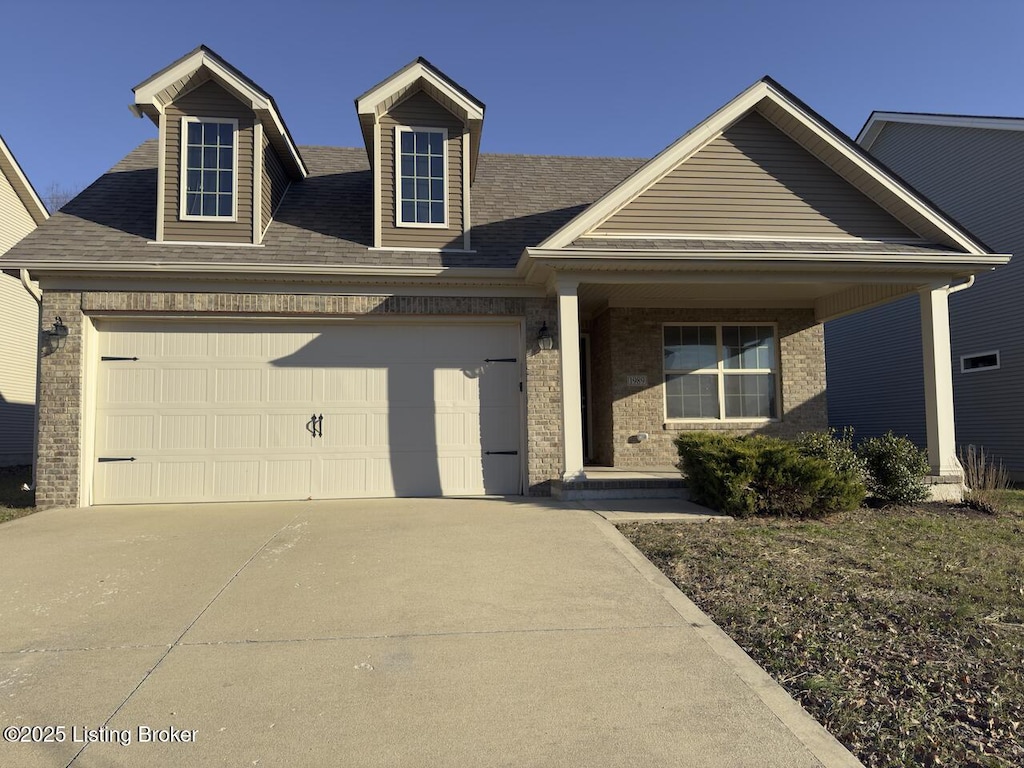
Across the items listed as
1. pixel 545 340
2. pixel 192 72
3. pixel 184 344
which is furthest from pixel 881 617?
pixel 192 72

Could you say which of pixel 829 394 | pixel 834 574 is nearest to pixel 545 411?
pixel 834 574

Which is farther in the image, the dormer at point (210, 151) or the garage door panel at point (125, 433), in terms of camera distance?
the dormer at point (210, 151)

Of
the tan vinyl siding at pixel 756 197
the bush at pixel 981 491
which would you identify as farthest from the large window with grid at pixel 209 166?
the bush at pixel 981 491

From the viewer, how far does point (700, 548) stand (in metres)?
5.70

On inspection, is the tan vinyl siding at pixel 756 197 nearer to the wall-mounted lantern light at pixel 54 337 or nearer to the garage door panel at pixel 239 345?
the garage door panel at pixel 239 345

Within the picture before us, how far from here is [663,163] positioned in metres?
8.92

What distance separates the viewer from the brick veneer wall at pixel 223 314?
838cm

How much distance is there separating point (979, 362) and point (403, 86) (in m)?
13.1

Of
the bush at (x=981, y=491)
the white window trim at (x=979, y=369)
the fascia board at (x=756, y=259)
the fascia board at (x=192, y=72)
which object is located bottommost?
the bush at (x=981, y=491)

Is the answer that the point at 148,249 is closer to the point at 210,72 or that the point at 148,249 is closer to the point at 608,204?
the point at 210,72

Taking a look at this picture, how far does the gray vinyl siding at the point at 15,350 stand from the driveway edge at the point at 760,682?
16.5 m

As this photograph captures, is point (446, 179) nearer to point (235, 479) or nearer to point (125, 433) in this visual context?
point (235, 479)

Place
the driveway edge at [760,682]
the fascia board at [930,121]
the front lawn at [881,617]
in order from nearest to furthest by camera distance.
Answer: the driveway edge at [760,682] → the front lawn at [881,617] → the fascia board at [930,121]

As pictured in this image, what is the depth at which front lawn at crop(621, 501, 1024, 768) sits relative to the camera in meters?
2.83
